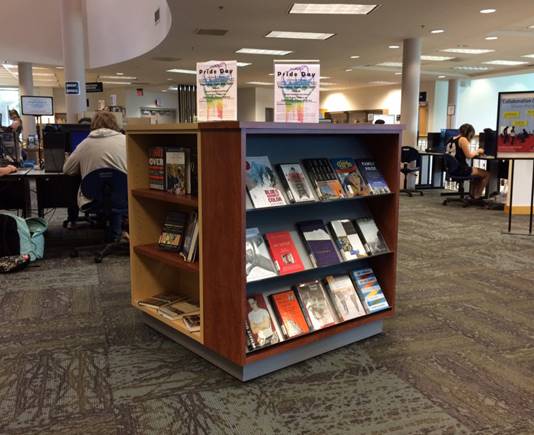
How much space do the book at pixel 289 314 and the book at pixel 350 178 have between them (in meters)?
0.65

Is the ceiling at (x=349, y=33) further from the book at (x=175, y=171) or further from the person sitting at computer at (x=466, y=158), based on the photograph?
the book at (x=175, y=171)

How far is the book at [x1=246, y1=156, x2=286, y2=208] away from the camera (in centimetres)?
252

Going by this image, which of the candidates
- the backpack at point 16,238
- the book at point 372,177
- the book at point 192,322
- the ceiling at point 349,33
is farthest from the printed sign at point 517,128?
the backpack at point 16,238

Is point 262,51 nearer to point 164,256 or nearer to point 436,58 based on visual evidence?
point 436,58

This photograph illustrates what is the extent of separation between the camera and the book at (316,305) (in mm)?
2785

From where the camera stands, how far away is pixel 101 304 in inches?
143

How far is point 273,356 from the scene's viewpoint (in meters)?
2.62

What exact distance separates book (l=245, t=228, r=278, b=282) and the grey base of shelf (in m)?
0.43

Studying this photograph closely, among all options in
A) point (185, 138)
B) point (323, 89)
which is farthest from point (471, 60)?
point (185, 138)

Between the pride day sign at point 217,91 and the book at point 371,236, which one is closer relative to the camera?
the pride day sign at point 217,91

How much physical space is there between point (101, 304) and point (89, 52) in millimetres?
11422

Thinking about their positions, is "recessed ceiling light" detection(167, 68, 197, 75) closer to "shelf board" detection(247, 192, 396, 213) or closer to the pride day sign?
"shelf board" detection(247, 192, 396, 213)

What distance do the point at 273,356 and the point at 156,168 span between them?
1.30 meters

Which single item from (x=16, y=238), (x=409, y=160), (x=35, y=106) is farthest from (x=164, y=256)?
(x=409, y=160)
